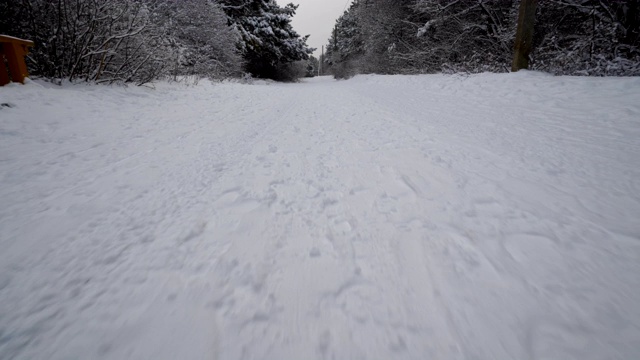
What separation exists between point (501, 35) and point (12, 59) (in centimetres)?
1174

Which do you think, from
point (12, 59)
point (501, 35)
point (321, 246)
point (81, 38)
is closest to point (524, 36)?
point (501, 35)

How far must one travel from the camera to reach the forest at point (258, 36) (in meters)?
4.68

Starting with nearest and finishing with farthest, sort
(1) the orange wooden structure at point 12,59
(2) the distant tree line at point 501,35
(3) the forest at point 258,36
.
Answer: (1) the orange wooden structure at point 12,59 < (3) the forest at point 258,36 < (2) the distant tree line at point 501,35

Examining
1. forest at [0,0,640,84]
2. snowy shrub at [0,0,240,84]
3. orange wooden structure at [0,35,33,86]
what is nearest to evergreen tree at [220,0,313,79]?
forest at [0,0,640,84]

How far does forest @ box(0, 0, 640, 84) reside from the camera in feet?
15.3

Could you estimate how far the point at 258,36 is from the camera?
20.0m

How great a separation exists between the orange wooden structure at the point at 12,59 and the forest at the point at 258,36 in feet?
2.47

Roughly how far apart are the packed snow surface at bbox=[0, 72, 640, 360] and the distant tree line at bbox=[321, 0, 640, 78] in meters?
4.07

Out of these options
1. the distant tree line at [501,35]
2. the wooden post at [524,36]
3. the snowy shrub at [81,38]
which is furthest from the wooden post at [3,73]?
the distant tree line at [501,35]

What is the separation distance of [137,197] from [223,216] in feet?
2.38

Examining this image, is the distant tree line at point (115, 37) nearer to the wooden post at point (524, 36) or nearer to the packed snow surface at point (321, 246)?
the packed snow surface at point (321, 246)

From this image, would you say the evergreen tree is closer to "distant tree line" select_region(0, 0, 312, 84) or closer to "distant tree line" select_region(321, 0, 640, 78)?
"distant tree line" select_region(0, 0, 312, 84)

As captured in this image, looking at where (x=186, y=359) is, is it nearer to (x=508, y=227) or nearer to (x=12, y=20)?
(x=508, y=227)

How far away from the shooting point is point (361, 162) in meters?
2.54
